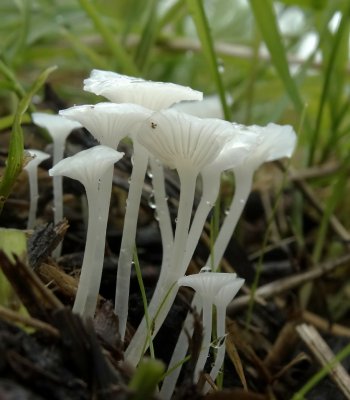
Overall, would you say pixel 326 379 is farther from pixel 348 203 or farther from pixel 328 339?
pixel 348 203

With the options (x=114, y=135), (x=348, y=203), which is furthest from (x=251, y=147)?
(x=348, y=203)

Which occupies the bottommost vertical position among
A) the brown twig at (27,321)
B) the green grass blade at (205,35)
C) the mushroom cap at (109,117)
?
the brown twig at (27,321)

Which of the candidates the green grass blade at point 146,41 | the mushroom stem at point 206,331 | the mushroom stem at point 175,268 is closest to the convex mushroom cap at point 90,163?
the mushroom stem at point 175,268

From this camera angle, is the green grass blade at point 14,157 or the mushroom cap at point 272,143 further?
the mushroom cap at point 272,143

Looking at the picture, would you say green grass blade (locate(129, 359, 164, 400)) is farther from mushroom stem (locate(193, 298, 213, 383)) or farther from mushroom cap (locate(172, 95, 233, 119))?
mushroom cap (locate(172, 95, 233, 119))

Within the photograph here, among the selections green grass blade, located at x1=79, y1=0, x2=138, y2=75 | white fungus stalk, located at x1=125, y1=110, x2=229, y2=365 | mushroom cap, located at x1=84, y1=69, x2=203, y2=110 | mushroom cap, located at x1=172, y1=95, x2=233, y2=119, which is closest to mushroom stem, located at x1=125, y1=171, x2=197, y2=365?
white fungus stalk, located at x1=125, y1=110, x2=229, y2=365

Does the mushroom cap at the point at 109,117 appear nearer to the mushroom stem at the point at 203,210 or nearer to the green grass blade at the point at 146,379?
the mushroom stem at the point at 203,210

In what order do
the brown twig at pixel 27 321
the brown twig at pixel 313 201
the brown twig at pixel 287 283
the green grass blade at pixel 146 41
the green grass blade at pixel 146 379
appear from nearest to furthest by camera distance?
the green grass blade at pixel 146 379
the brown twig at pixel 27 321
the brown twig at pixel 287 283
the brown twig at pixel 313 201
the green grass blade at pixel 146 41
